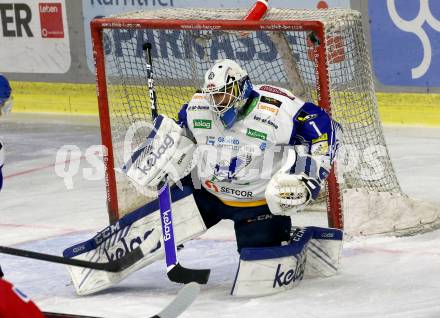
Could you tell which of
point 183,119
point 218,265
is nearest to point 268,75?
point 218,265

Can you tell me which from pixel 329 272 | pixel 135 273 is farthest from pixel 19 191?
pixel 329 272

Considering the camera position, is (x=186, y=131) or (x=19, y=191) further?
(x=19, y=191)

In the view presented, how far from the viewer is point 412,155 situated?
7.73 metres

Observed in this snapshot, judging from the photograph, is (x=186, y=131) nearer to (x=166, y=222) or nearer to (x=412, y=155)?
(x=166, y=222)

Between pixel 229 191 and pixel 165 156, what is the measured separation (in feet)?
1.07

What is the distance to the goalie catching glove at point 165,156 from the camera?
5.38 metres

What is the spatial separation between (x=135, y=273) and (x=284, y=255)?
3.02 feet

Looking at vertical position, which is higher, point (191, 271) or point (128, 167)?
point (128, 167)

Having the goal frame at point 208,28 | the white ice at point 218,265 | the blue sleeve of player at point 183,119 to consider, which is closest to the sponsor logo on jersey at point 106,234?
the white ice at point 218,265

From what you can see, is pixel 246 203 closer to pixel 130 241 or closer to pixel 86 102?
pixel 130 241

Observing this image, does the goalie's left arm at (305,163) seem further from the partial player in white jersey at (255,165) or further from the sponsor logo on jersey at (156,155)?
the sponsor logo on jersey at (156,155)

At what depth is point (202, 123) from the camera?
5309 millimetres

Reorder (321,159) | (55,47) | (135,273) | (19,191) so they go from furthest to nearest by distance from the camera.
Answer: (55,47) → (19,191) → (135,273) → (321,159)

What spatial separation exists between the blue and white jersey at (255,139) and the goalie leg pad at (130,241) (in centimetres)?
17
